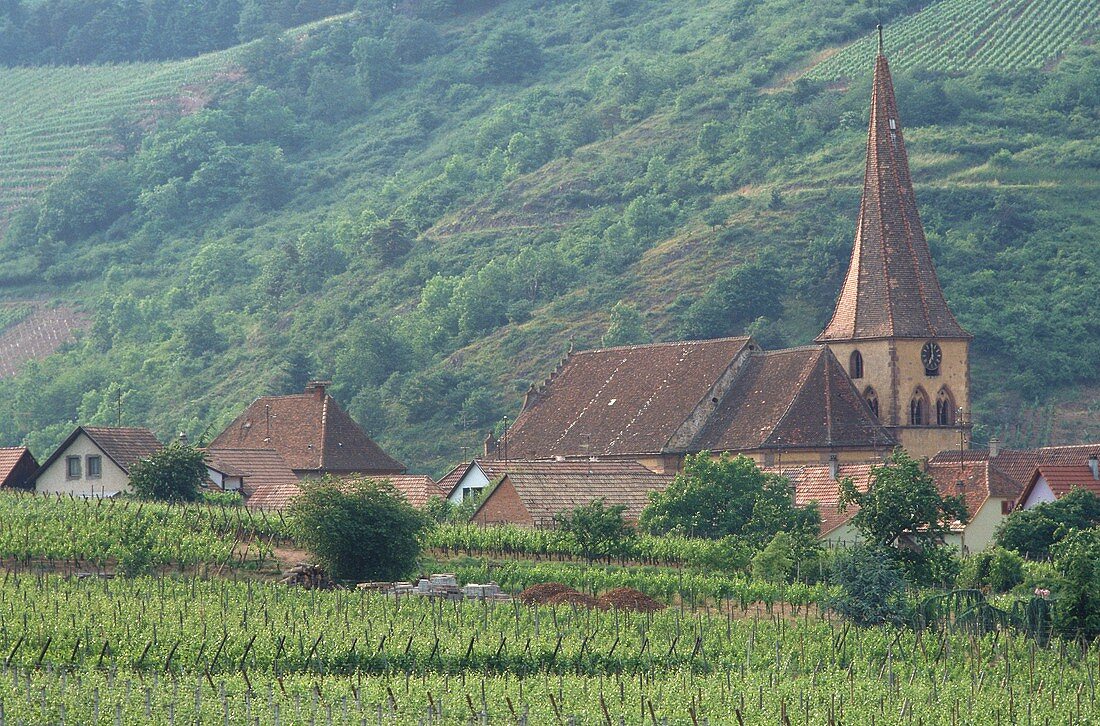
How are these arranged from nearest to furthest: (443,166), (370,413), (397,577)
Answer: (397,577)
(370,413)
(443,166)

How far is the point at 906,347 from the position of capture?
79.1 m

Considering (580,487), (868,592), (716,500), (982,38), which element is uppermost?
(868,592)

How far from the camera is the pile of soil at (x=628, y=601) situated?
47500 mm

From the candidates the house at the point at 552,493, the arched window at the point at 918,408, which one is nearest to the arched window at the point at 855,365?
the arched window at the point at 918,408

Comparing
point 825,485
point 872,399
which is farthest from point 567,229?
point 825,485

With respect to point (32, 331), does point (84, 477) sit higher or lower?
higher

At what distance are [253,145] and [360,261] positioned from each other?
47953 mm

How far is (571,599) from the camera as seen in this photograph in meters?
47.6

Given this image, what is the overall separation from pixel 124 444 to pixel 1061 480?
98.5 feet

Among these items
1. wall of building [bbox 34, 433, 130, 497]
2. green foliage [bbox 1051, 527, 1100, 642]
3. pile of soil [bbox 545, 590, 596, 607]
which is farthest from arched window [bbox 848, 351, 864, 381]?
green foliage [bbox 1051, 527, 1100, 642]

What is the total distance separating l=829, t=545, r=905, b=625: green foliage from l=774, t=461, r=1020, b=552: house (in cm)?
1458

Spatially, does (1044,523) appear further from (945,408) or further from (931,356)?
(931,356)

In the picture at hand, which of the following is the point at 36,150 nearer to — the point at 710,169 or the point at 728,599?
the point at 710,169

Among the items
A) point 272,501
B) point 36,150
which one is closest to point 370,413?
point 272,501
